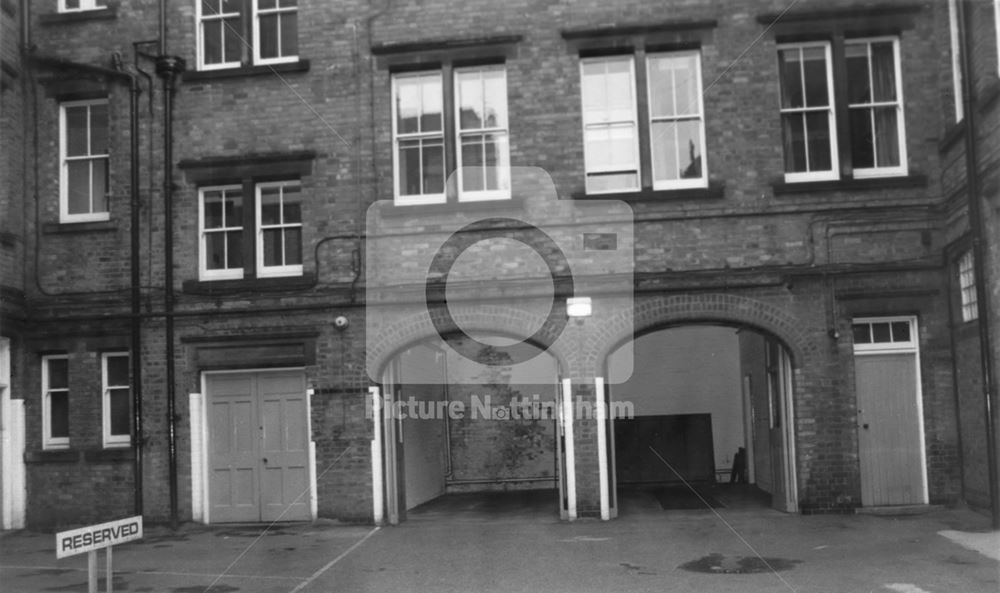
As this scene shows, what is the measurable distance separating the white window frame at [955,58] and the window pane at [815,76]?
170 centimetres

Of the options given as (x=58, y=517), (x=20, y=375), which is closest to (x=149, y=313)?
(x=20, y=375)

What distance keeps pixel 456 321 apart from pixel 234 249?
3.74 m

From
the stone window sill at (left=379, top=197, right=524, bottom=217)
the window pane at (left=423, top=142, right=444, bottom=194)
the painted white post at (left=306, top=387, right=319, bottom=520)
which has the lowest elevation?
the painted white post at (left=306, top=387, right=319, bottom=520)

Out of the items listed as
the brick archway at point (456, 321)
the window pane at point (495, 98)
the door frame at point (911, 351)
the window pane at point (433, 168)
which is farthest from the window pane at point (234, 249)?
the door frame at point (911, 351)

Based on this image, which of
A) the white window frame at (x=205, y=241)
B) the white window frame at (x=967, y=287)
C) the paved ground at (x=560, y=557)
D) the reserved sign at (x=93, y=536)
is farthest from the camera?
the white window frame at (x=205, y=241)

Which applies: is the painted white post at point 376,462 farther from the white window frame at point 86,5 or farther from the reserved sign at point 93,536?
the white window frame at point 86,5

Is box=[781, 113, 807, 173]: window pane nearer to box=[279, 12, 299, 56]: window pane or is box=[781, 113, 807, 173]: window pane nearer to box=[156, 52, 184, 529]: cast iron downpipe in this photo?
box=[279, 12, 299, 56]: window pane

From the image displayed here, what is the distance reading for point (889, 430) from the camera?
14.1 metres

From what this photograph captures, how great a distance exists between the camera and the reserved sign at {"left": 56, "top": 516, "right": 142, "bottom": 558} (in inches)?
300

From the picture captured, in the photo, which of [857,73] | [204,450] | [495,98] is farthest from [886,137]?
[204,450]

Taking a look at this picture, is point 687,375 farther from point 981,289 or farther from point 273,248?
point 273,248

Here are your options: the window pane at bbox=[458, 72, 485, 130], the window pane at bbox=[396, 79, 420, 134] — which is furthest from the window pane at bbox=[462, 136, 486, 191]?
the window pane at bbox=[396, 79, 420, 134]

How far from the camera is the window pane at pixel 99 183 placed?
15.7 m

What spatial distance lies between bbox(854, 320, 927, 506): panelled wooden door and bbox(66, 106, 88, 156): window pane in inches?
481
